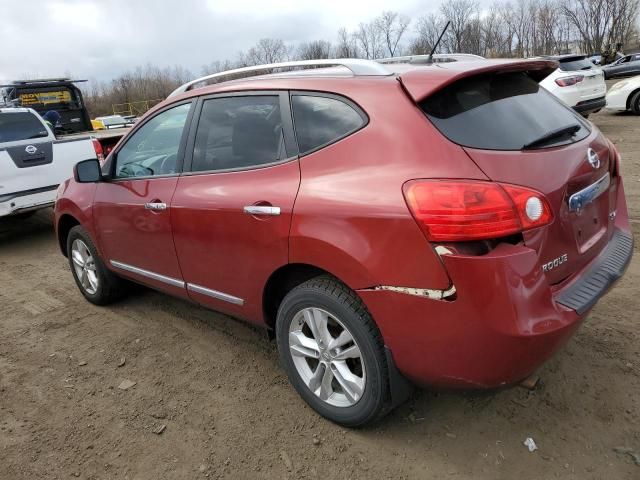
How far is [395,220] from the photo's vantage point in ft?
7.00

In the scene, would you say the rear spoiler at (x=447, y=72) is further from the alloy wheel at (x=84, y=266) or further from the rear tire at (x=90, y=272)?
the alloy wheel at (x=84, y=266)

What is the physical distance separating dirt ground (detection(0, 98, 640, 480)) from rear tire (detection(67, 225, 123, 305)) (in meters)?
0.50

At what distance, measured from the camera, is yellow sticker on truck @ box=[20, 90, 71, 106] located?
1307 cm

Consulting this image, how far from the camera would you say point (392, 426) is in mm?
2709

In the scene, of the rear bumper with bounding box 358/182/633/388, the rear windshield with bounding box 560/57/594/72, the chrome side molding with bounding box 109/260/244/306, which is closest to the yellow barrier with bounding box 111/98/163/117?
the rear windshield with bounding box 560/57/594/72

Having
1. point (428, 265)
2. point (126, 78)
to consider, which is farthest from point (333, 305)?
point (126, 78)

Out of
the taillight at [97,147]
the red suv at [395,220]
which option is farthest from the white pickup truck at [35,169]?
the red suv at [395,220]

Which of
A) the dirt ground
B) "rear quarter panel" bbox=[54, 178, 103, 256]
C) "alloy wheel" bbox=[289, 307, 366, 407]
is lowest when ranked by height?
the dirt ground

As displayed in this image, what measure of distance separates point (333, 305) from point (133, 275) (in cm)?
209

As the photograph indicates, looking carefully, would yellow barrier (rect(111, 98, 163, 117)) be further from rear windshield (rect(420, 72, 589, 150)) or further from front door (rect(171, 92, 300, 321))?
rear windshield (rect(420, 72, 589, 150))

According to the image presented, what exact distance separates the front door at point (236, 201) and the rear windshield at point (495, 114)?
29.7 inches

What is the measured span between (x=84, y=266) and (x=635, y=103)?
14.3 metres

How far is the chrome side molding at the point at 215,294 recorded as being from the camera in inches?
120

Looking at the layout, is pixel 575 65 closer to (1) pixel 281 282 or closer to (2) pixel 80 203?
(2) pixel 80 203
